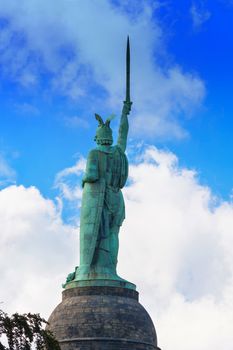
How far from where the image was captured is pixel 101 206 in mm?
30062

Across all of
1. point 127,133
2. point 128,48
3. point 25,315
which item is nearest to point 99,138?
point 127,133

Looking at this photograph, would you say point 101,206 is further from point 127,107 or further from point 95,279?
point 127,107

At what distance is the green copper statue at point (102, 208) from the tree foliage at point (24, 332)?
250 inches

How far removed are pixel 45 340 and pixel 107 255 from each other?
7.58 m

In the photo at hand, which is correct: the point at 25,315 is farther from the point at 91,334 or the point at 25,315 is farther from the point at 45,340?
the point at 91,334

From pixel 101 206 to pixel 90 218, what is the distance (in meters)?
0.56

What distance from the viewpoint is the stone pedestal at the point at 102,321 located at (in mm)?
27531

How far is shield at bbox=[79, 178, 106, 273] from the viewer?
29.6 m

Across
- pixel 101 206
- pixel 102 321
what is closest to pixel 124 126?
pixel 101 206

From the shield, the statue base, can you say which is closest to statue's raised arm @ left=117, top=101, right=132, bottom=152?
the shield

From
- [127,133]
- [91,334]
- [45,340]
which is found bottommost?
[45,340]

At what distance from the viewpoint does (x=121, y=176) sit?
30.7 meters

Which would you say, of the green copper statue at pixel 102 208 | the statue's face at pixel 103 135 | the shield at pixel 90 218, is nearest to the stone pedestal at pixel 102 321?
the green copper statue at pixel 102 208

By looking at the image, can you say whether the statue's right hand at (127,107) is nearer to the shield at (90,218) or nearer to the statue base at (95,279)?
the shield at (90,218)
